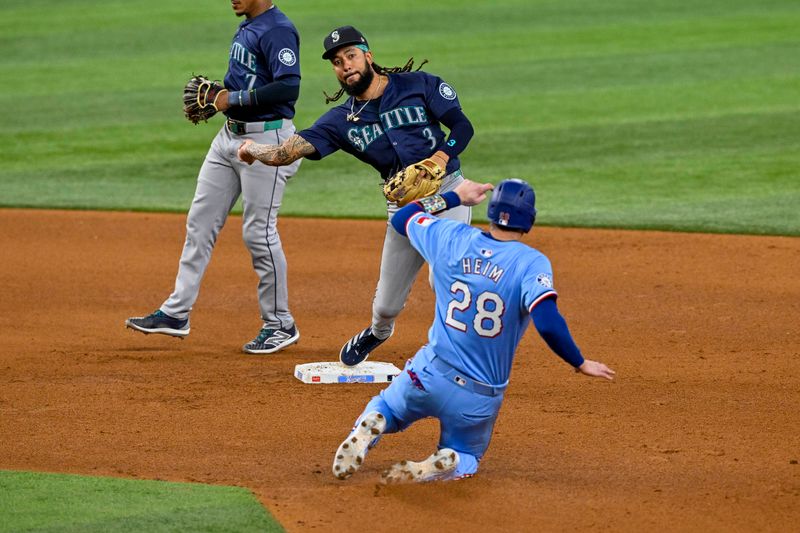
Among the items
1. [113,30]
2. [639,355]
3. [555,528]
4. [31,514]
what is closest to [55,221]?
[639,355]

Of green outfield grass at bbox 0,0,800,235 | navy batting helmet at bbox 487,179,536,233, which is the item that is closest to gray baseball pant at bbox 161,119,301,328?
navy batting helmet at bbox 487,179,536,233

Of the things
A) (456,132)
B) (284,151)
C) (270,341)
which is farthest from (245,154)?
(270,341)

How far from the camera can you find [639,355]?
24.2 feet

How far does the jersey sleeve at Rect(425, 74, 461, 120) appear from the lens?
6434 millimetres

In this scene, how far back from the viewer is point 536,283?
484 cm

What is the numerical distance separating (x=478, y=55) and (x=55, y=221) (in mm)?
9539

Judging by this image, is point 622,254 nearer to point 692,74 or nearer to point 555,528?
point 555,528

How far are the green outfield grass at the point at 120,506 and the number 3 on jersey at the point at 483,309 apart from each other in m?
1.11

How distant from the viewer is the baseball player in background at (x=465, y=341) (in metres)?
4.99

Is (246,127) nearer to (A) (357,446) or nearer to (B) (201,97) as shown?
(B) (201,97)

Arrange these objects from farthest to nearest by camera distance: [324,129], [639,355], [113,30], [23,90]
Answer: [113,30] < [23,90] < [639,355] < [324,129]

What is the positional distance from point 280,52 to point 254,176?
74cm

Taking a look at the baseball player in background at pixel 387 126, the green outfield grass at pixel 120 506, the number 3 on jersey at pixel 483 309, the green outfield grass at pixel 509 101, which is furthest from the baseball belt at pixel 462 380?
the green outfield grass at pixel 509 101

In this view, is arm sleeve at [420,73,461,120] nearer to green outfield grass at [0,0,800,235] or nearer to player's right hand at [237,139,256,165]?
player's right hand at [237,139,256,165]
